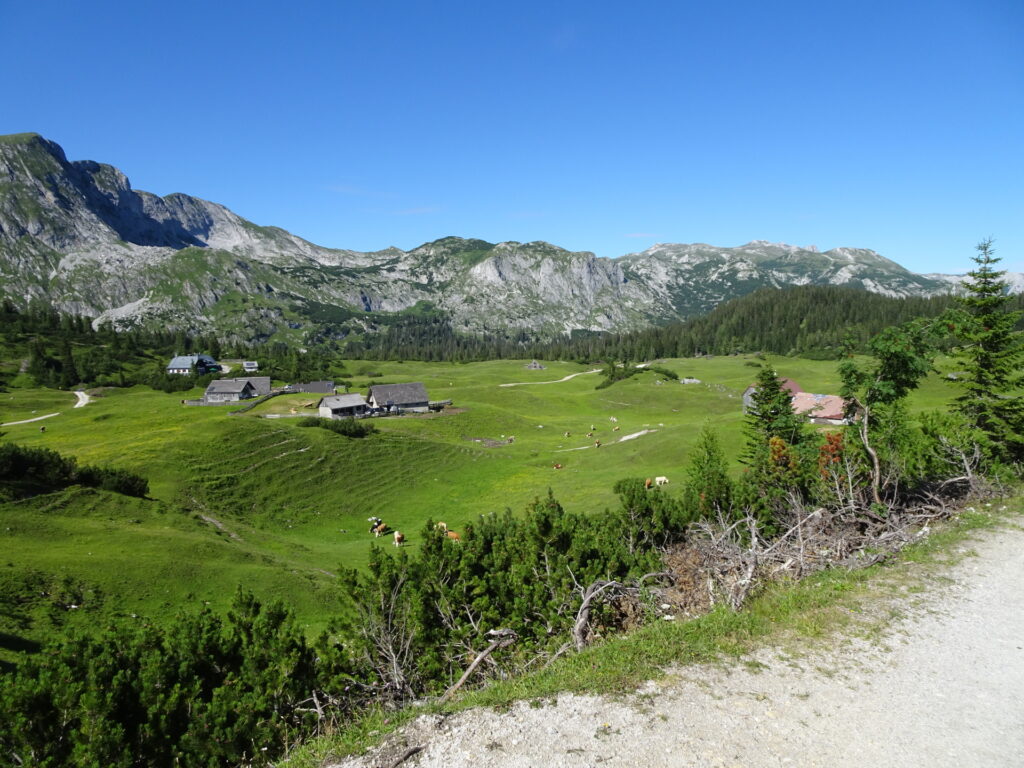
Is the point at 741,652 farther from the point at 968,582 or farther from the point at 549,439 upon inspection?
the point at 549,439

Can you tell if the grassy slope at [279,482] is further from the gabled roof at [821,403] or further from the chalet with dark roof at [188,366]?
the chalet with dark roof at [188,366]

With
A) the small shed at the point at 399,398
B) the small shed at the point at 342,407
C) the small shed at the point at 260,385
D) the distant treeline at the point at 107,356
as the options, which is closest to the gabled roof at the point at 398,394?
the small shed at the point at 399,398

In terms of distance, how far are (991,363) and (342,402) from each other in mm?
92055

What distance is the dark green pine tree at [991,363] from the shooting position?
102 feet

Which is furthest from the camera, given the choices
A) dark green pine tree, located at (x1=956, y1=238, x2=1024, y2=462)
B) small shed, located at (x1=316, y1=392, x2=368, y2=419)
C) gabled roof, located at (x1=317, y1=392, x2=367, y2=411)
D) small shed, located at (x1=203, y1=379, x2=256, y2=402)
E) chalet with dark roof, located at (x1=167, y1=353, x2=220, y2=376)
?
chalet with dark roof, located at (x1=167, y1=353, x2=220, y2=376)

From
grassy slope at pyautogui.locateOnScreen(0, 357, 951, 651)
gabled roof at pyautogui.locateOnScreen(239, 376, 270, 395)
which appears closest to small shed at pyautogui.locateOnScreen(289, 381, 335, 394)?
gabled roof at pyautogui.locateOnScreen(239, 376, 270, 395)

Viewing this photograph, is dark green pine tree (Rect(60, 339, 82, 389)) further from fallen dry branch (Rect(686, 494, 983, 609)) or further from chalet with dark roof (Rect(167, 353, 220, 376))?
fallen dry branch (Rect(686, 494, 983, 609))

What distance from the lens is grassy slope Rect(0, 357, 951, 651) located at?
87.8 feet

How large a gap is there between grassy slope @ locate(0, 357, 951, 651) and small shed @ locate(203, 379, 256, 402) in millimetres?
Answer: 9314

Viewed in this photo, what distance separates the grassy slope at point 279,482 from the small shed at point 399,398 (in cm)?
1051

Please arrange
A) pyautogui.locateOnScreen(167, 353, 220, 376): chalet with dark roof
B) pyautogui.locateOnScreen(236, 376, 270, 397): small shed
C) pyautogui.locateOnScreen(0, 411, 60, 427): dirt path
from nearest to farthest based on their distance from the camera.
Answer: pyautogui.locateOnScreen(0, 411, 60, 427): dirt path < pyautogui.locateOnScreen(236, 376, 270, 397): small shed < pyautogui.locateOnScreen(167, 353, 220, 376): chalet with dark roof

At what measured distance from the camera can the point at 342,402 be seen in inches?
3871

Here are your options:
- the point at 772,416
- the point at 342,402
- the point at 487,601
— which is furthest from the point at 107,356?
the point at 487,601

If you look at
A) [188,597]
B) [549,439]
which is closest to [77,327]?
[549,439]
